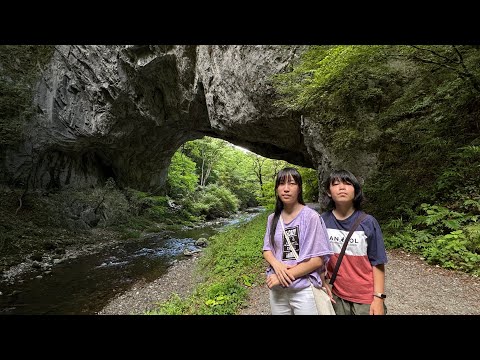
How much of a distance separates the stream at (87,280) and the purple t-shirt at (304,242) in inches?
261

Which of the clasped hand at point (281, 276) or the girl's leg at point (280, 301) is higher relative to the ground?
the clasped hand at point (281, 276)

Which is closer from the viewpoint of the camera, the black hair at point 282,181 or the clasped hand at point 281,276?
the clasped hand at point 281,276

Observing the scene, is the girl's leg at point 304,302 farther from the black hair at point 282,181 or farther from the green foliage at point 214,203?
the green foliage at point 214,203

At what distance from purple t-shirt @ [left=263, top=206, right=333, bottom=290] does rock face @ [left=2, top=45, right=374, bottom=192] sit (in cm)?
807

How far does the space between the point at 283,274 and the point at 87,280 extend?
925 cm

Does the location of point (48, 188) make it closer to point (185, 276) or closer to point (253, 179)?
point (185, 276)

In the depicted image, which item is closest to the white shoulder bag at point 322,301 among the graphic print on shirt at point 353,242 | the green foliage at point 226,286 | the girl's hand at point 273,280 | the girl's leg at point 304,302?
the girl's leg at point 304,302

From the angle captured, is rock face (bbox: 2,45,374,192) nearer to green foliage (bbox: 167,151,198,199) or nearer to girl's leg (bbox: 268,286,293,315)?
green foliage (bbox: 167,151,198,199)

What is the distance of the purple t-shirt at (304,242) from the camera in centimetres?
196

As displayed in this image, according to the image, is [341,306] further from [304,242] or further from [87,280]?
[87,280]

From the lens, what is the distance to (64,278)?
907 cm

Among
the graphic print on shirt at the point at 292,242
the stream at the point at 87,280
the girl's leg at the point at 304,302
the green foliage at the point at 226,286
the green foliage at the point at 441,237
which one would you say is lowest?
the stream at the point at 87,280

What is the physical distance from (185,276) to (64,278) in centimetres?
430
